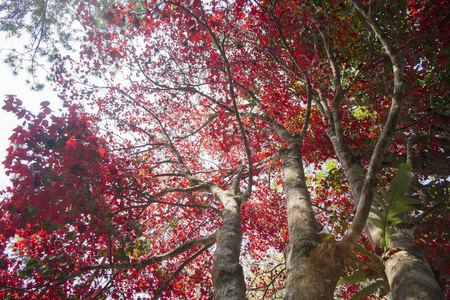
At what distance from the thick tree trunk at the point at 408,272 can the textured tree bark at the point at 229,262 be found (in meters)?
1.16

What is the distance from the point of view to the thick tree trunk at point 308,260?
59.6 inches

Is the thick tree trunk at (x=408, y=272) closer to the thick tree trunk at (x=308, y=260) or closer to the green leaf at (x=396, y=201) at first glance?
the green leaf at (x=396, y=201)

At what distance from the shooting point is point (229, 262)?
2.35 metres

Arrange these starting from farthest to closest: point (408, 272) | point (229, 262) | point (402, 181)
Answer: point (229, 262)
point (402, 181)
point (408, 272)

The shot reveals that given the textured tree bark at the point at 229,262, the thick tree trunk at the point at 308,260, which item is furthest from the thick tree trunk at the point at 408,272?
the textured tree bark at the point at 229,262

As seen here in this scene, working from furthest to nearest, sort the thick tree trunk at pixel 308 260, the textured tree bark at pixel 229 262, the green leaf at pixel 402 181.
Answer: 1. the textured tree bark at pixel 229 262
2. the green leaf at pixel 402 181
3. the thick tree trunk at pixel 308 260

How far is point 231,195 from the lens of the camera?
4.01 metres

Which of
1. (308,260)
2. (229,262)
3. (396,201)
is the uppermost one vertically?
(396,201)

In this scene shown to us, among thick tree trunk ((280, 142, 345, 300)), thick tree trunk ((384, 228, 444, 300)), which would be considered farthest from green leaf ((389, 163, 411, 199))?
thick tree trunk ((280, 142, 345, 300))

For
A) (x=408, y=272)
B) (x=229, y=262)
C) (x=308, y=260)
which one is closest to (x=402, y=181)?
(x=408, y=272)

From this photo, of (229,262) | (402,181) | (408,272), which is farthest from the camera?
(229,262)

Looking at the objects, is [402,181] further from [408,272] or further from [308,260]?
[308,260]

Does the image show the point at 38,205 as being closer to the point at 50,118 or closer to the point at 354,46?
the point at 50,118

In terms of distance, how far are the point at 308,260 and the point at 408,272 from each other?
28.8 inches
